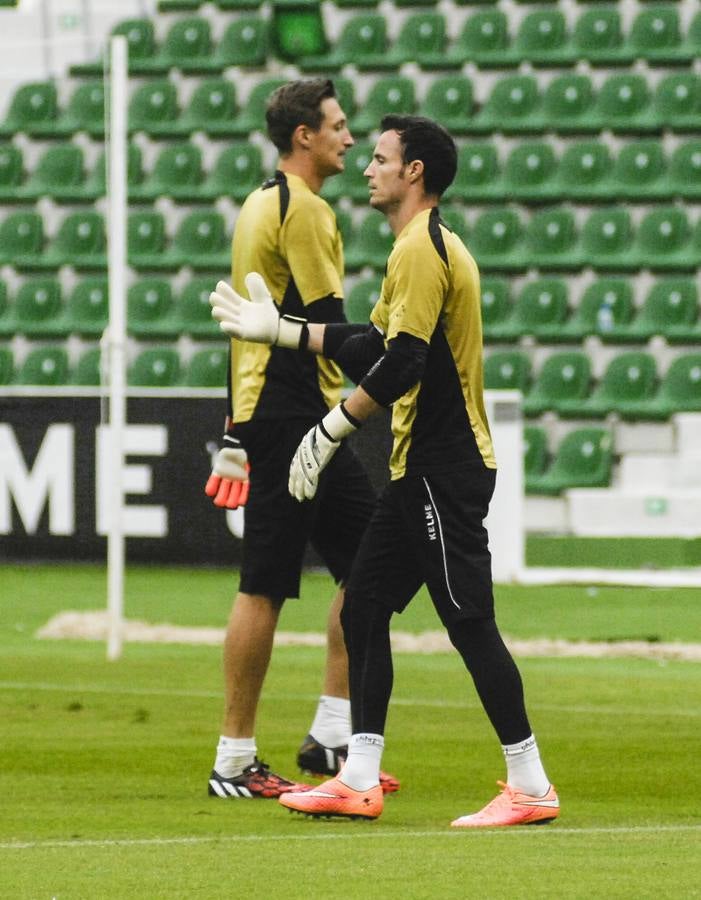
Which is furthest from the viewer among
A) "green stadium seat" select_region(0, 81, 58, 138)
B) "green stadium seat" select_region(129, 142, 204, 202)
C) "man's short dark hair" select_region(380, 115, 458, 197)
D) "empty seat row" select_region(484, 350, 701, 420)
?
"green stadium seat" select_region(0, 81, 58, 138)

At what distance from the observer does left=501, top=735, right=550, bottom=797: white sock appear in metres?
4.95

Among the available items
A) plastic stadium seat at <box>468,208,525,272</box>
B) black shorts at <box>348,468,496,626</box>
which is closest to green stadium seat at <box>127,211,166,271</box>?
plastic stadium seat at <box>468,208,525,272</box>

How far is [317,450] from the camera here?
5.07 m

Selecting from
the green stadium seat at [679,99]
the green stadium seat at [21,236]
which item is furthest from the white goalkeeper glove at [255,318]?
the green stadium seat at [21,236]

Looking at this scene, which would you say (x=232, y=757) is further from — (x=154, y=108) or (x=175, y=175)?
(x=154, y=108)

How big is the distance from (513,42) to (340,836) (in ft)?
45.2

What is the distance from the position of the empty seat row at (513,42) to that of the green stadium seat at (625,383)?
306 cm

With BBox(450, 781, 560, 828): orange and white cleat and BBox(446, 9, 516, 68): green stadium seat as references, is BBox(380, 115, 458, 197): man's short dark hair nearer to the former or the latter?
BBox(450, 781, 560, 828): orange and white cleat

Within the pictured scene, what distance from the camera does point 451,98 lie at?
1727cm

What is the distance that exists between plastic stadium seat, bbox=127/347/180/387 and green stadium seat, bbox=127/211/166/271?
1229 mm

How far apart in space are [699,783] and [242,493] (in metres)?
1.62

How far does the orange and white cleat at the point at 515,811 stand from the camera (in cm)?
490

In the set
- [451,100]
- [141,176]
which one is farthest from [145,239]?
[451,100]

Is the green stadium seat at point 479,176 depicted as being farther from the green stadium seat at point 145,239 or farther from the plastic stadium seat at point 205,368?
the green stadium seat at point 145,239
